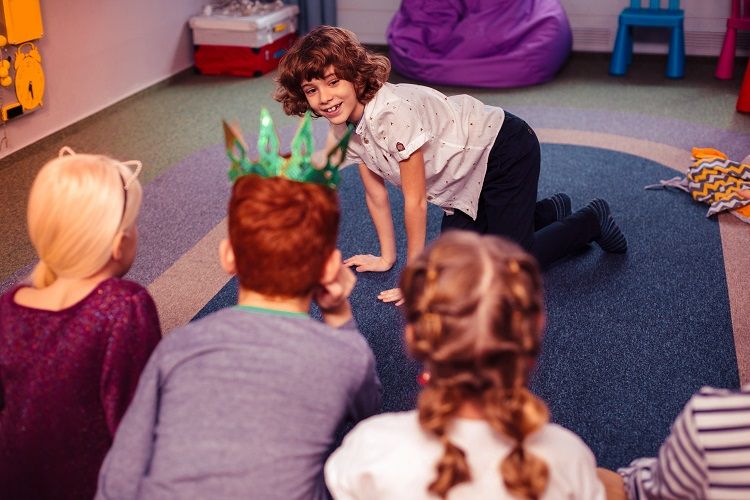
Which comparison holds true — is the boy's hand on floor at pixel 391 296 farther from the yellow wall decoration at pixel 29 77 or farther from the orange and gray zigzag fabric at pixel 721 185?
the yellow wall decoration at pixel 29 77

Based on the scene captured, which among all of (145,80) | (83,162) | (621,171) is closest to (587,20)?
(621,171)

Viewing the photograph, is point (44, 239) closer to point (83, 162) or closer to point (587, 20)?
point (83, 162)

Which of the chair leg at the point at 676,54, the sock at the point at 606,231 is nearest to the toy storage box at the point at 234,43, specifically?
the chair leg at the point at 676,54

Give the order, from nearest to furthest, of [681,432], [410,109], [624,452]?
1. [681,432]
2. [624,452]
3. [410,109]

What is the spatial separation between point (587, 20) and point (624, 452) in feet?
13.1

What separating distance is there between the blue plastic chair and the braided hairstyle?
4.02m

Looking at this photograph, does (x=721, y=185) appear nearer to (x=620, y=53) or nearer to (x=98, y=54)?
(x=620, y=53)

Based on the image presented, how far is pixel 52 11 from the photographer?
3469 mm

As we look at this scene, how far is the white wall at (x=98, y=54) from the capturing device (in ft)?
11.4

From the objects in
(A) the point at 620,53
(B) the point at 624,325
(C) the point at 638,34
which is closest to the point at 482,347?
(B) the point at 624,325

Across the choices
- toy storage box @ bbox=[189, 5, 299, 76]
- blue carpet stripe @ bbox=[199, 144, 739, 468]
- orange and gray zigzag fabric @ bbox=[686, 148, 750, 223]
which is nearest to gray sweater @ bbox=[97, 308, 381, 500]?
blue carpet stripe @ bbox=[199, 144, 739, 468]

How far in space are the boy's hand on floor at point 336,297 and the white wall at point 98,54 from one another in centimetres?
257

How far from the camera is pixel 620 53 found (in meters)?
4.50

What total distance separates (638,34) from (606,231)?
3.08 m
